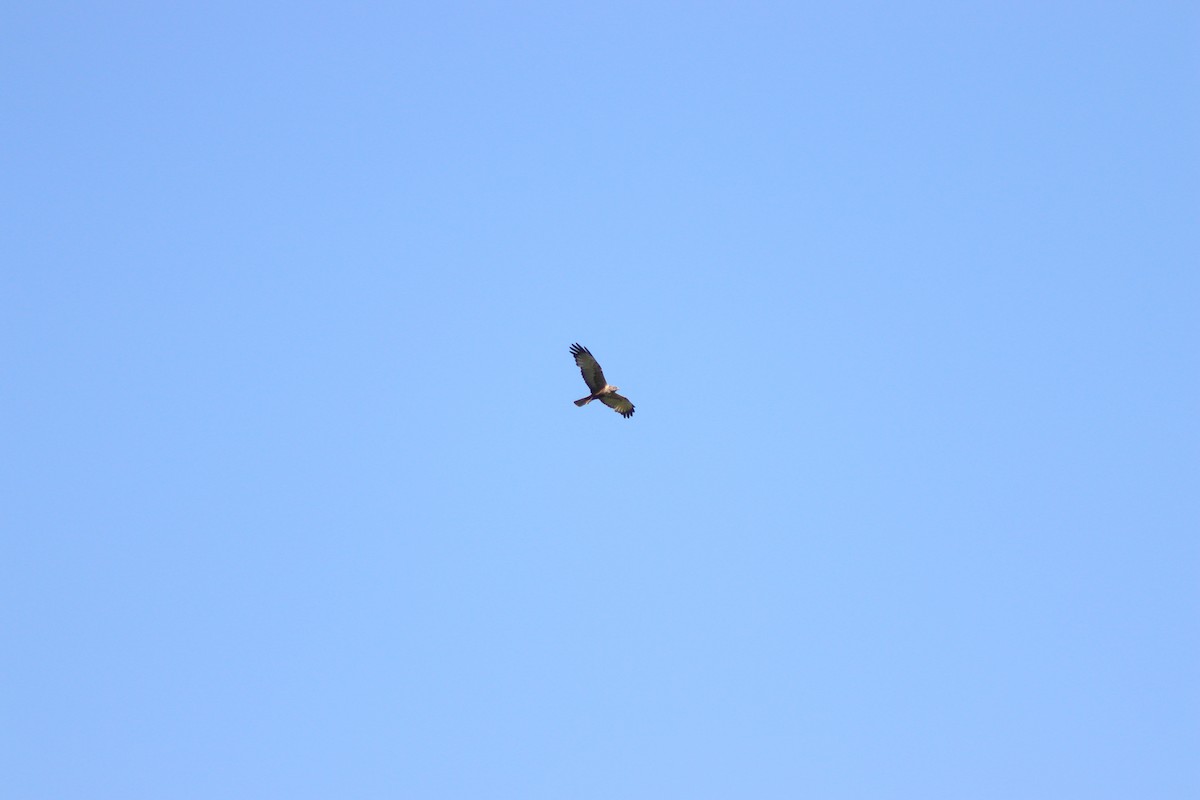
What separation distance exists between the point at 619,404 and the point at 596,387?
1602mm

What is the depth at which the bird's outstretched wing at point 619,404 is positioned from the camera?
4973 inches

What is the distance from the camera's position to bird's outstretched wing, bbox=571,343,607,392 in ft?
409

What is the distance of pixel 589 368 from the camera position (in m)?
125

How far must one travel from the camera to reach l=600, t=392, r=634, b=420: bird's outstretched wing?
126 metres

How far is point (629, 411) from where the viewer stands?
12725 centimetres

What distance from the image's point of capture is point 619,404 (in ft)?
416

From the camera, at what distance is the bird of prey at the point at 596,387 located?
4909 inches

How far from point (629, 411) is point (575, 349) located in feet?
13.3

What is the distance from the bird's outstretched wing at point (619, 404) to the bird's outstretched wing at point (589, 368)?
665mm

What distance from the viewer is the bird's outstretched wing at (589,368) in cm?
12456

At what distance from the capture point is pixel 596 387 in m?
126

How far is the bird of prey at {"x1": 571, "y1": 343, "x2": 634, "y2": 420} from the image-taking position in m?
125

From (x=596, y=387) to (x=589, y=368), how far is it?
43.5 inches

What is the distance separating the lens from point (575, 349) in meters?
125
